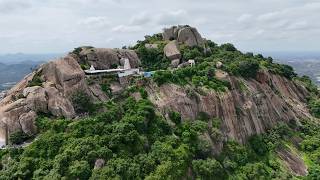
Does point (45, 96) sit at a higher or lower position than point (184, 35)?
lower

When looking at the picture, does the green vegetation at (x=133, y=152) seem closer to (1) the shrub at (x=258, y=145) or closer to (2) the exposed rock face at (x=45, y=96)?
(1) the shrub at (x=258, y=145)

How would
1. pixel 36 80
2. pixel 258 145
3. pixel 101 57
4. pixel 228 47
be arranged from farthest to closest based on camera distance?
pixel 228 47, pixel 101 57, pixel 258 145, pixel 36 80

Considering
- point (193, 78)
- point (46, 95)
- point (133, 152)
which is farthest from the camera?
point (193, 78)

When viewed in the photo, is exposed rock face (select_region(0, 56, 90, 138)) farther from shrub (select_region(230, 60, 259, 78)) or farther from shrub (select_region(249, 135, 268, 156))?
shrub (select_region(230, 60, 259, 78))

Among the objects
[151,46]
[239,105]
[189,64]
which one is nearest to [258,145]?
[239,105]

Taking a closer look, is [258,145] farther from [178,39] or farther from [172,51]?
[178,39]

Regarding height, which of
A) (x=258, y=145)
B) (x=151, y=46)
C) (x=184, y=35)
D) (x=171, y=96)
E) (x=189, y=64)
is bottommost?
(x=258, y=145)
